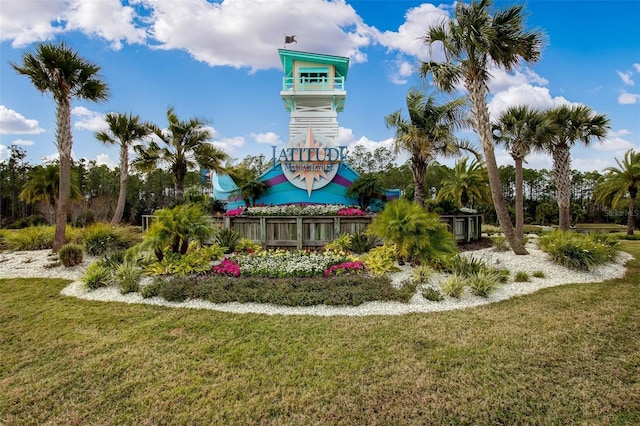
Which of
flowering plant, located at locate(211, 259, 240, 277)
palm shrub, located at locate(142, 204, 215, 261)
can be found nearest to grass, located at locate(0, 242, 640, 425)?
flowering plant, located at locate(211, 259, 240, 277)

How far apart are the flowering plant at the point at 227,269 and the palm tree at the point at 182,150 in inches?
286

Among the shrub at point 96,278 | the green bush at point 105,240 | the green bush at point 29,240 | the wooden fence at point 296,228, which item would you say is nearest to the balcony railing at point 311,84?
the wooden fence at point 296,228

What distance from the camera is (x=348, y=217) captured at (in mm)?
11133

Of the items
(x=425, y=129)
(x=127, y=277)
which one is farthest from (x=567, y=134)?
(x=127, y=277)

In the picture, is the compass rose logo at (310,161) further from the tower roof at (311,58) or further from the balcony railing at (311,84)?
the tower roof at (311,58)

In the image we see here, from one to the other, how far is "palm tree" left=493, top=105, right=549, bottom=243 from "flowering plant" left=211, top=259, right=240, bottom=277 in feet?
34.9

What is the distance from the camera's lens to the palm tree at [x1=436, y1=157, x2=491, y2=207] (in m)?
19.5

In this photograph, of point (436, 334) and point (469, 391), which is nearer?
point (469, 391)

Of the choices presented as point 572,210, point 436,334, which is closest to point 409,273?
point 436,334

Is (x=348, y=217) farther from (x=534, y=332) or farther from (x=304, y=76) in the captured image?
(x=304, y=76)

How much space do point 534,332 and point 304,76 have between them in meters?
17.2

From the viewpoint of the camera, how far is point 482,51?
9.52 m

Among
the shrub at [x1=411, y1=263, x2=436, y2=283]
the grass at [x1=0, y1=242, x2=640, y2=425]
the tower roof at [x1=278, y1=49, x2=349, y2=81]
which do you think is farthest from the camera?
the tower roof at [x1=278, y1=49, x2=349, y2=81]

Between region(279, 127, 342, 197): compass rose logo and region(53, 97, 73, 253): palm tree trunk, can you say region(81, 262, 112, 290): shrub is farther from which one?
region(279, 127, 342, 197): compass rose logo
